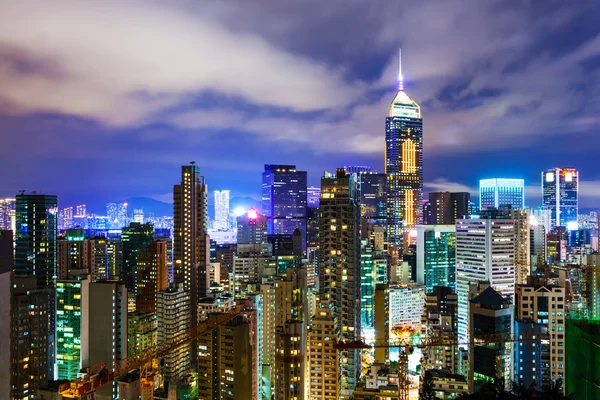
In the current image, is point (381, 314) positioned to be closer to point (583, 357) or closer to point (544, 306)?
point (544, 306)

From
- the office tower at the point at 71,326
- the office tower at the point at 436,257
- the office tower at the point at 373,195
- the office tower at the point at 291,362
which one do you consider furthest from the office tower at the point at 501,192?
the office tower at the point at 71,326

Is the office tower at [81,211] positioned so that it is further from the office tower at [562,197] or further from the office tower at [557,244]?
the office tower at [562,197]

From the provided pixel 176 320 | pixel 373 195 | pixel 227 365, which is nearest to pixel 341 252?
pixel 176 320

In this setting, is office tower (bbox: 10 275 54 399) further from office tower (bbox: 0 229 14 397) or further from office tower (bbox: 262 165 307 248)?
office tower (bbox: 262 165 307 248)

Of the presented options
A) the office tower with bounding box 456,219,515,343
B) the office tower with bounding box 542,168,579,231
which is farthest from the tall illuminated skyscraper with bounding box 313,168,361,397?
the office tower with bounding box 542,168,579,231

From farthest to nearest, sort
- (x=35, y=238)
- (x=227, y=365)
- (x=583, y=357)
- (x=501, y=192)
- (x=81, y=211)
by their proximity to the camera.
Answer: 1. (x=501, y=192)
2. (x=81, y=211)
3. (x=35, y=238)
4. (x=227, y=365)
5. (x=583, y=357)
